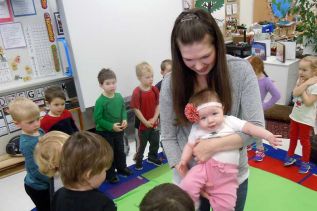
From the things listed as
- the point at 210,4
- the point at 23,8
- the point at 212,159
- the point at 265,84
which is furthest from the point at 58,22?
the point at 212,159

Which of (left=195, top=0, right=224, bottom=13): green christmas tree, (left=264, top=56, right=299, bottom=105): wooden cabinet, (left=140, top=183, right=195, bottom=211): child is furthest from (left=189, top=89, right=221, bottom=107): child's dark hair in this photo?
(left=195, top=0, right=224, bottom=13): green christmas tree

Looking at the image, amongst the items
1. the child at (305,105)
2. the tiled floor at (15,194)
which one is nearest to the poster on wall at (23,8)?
the tiled floor at (15,194)

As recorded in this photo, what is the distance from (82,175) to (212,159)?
1.94 feet

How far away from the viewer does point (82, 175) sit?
1.28m

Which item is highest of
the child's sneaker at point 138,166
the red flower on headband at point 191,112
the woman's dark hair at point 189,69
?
the woman's dark hair at point 189,69

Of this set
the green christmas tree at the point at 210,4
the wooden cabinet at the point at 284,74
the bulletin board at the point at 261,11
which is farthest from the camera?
the bulletin board at the point at 261,11

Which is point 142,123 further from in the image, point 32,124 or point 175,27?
point 175,27

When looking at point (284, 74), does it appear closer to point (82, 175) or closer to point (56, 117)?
point (56, 117)

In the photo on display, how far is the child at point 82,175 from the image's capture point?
126cm

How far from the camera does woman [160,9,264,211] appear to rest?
1.16m

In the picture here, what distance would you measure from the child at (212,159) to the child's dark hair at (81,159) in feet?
1.21

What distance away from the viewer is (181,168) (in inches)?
54.1

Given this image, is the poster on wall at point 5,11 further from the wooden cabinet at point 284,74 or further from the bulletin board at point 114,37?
the wooden cabinet at point 284,74

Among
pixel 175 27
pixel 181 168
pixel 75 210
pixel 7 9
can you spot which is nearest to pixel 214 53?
pixel 175 27
